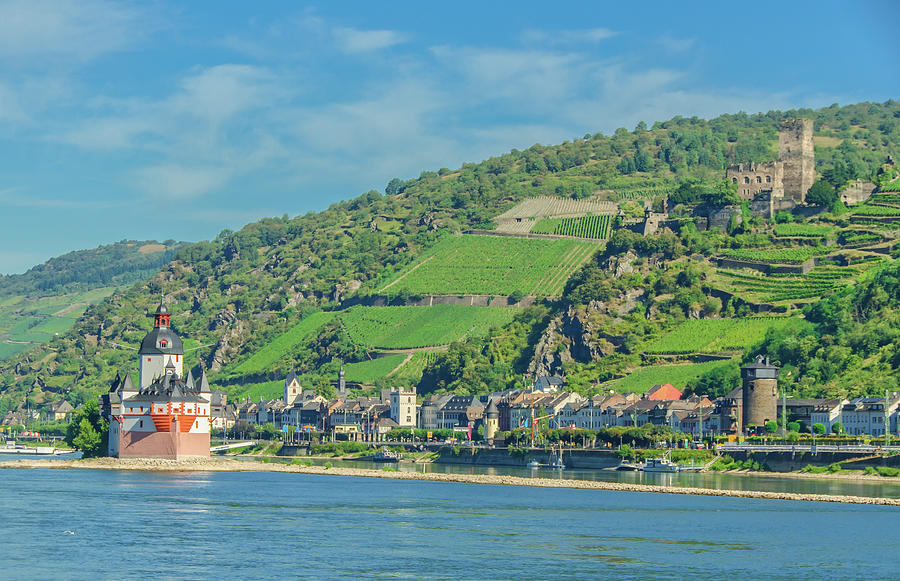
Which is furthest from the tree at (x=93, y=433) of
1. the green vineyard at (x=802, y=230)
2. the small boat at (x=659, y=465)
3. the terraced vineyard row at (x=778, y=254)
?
the green vineyard at (x=802, y=230)

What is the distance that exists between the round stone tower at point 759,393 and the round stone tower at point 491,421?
1339 inches

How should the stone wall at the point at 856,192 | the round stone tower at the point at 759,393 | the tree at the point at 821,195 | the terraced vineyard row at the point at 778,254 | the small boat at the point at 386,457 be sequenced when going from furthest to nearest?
1. the stone wall at the point at 856,192
2. the tree at the point at 821,195
3. the terraced vineyard row at the point at 778,254
4. the small boat at the point at 386,457
5. the round stone tower at the point at 759,393

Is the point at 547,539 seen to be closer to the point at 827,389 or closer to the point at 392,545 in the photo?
the point at 392,545

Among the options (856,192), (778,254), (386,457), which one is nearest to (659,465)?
(386,457)

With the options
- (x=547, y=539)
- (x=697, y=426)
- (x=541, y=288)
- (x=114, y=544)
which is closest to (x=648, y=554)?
(x=547, y=539)

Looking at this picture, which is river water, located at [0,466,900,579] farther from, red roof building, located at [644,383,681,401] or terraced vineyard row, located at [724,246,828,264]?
terraced vineyard row, located at [724,246,828,264]

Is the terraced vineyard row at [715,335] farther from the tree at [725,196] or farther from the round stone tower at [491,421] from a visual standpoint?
the tree at [725,196]

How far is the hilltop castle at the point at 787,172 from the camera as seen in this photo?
570 feet

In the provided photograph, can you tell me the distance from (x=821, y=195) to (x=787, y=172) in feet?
31.5

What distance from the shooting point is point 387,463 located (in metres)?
134

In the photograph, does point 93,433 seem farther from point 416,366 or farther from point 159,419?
point 416,366

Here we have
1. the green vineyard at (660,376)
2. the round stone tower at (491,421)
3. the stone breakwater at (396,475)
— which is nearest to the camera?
the stone breakwater at (396,475)

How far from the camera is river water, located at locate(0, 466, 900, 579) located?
51719 millimetres

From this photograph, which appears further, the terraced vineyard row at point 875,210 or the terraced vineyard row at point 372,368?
the terraced vineyard row at point 372,368
